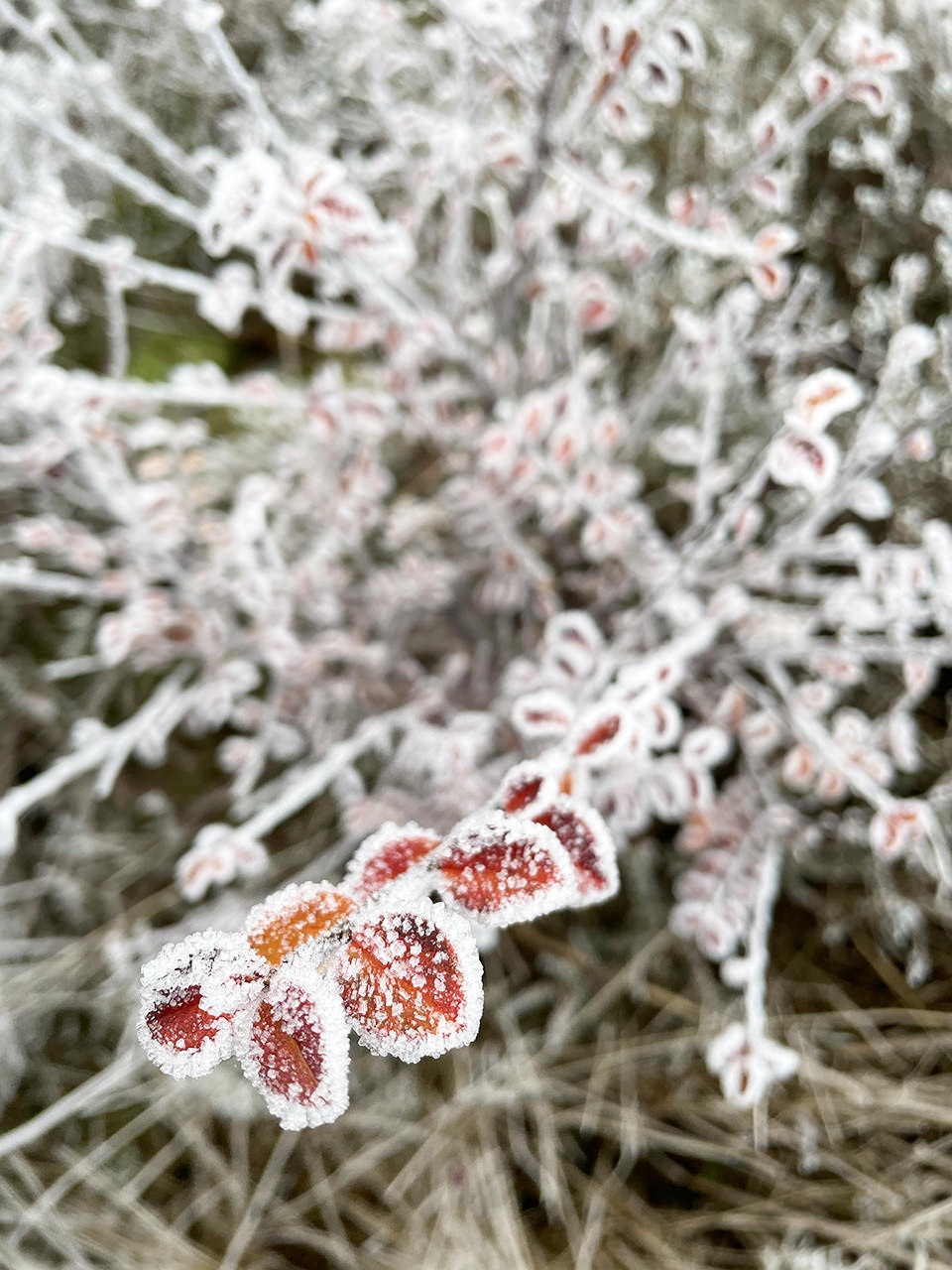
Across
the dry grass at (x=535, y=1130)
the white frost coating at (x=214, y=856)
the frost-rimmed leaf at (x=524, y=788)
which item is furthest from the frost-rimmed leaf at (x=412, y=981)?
the dry grass at (x=535, y=1130)

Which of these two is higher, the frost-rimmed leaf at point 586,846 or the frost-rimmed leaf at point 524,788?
the frost-rimmed leaf at point 524,788

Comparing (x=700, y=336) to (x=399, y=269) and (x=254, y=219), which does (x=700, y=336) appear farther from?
(x=254, y=219)

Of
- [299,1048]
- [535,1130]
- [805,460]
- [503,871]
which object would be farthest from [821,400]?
[535,1130]

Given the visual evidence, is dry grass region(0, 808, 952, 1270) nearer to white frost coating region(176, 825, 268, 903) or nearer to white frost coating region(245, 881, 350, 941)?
white frost coating region(176, 825, 268, 903)

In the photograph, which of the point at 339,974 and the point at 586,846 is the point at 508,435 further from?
the point at 339,974

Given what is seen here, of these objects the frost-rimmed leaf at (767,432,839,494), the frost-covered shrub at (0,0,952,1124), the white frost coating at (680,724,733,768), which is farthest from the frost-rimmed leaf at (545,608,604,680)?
the frost-rimmed leaf at (767,432,839,494)

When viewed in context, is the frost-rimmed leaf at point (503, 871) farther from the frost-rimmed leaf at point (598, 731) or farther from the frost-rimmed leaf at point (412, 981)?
the frost-rimmed leaf at point (598, 731)

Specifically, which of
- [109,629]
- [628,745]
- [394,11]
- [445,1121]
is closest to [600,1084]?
[445,1121]
